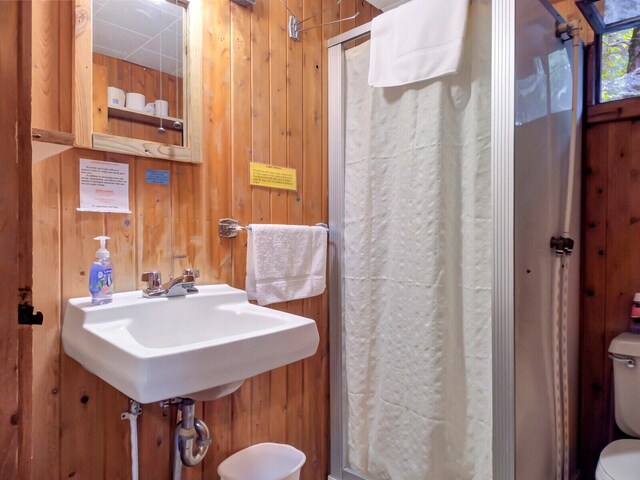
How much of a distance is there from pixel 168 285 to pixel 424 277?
87 centimetres

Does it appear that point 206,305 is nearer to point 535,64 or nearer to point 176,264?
point 176,264

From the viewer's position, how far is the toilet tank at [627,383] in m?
1.46

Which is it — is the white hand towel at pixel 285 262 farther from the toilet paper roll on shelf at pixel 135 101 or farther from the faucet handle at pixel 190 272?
the toilet paper roll on shelf at pixel 135 101

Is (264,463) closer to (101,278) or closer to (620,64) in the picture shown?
(101,278)

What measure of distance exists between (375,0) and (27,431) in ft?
5.83

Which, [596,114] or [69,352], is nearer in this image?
[69,352]

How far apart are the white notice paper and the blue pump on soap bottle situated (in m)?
0.10

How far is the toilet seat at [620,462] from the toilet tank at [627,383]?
140mm

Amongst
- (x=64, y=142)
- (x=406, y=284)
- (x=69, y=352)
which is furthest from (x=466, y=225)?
(x=69, y=352)

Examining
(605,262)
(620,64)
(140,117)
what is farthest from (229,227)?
(620,64)

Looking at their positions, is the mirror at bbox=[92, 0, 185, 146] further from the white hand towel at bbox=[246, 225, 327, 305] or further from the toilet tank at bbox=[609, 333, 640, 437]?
Answer: the toilet tank at bbox=[609, 333, 640, 437]

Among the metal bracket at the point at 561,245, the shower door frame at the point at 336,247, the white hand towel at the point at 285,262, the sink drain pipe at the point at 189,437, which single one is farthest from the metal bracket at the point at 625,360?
the sink drain pipe at the point at 189,437

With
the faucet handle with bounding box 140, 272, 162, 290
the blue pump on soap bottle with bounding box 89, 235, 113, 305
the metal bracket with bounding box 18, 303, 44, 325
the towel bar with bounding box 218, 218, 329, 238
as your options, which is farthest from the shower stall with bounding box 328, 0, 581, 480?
the metal bracket with bounding box 18, 303, 44, 325

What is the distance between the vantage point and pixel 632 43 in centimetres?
172
